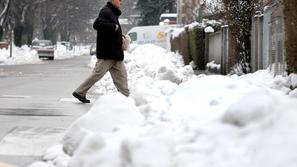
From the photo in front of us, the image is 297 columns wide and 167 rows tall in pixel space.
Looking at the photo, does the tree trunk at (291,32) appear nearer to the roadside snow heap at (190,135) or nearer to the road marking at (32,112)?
the roadside snow heap at (190,135)

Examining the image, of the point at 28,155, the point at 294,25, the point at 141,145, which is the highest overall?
the point at 294,25

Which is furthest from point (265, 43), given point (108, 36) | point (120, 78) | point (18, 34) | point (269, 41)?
point (18, 34)

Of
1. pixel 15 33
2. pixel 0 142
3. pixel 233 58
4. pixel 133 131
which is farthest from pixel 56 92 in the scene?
pixel 15 33

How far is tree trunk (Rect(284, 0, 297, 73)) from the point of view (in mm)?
8492

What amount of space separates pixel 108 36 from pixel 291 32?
352 centimetres

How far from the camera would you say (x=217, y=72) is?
18188mm

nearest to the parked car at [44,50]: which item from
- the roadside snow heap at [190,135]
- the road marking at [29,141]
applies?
the road marking at [29,141]

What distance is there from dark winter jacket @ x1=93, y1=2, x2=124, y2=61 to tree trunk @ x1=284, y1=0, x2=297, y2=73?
3.15m

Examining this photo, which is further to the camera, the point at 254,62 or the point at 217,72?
the point at 217,72

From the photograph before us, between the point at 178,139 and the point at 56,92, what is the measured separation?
10.2m

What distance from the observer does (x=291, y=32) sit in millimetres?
8711

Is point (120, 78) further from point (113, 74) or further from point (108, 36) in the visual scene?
point (108, 36)

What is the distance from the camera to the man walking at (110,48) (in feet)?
36.0

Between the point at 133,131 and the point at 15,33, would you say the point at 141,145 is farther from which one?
the point at 15,33
